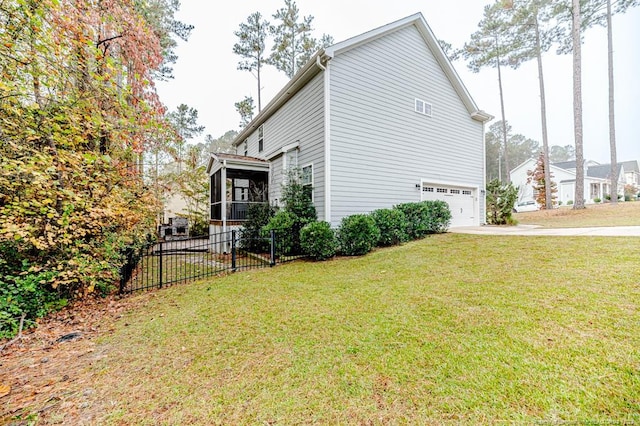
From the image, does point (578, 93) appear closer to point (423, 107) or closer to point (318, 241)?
point (423, 107)

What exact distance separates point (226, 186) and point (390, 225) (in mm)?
7683

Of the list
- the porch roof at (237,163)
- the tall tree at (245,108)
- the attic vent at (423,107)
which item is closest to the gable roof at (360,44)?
the attic vent at (423,107)

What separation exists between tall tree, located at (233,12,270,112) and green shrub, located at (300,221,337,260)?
16.4 m

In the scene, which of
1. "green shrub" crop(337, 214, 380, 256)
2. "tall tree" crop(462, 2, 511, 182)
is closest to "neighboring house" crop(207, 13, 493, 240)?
"green shrub" crop(337, 214, 380, 256)

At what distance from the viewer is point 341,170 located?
874 centimetres

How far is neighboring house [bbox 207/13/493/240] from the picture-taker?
8.76 metres

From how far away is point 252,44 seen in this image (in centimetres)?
1911

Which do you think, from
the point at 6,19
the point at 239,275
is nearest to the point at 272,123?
the point at 239,275

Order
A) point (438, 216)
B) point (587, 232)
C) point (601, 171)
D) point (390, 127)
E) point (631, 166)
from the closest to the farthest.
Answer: point (587, 232) < point (390, 127) < point (438, 216) < point (601, 171) < point (631, 166)

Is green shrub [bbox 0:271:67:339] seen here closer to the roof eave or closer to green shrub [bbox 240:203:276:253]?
green shrub [bbox 240:203:276:253]

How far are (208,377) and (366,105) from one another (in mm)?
9204

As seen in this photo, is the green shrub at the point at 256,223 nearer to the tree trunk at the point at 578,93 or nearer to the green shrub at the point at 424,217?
the green shrub at the point at 424,217

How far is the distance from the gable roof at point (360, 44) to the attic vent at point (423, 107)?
220 centimetres

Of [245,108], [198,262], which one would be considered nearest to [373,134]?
[198,262]
